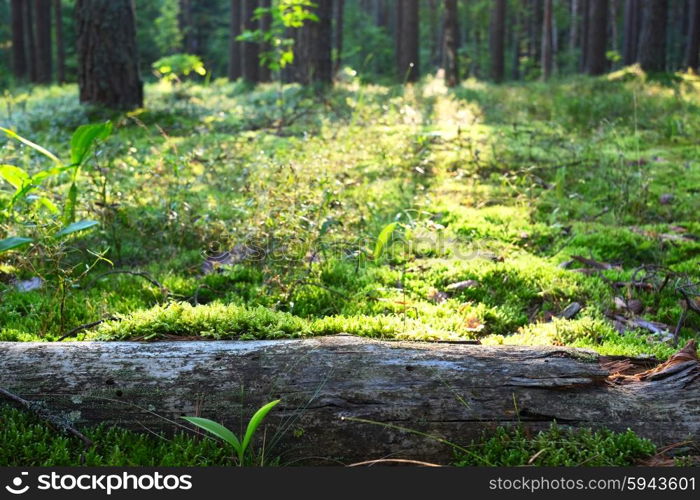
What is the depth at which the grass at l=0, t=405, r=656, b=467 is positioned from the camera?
254 centimetres

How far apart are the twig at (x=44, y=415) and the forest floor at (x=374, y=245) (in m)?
0.60

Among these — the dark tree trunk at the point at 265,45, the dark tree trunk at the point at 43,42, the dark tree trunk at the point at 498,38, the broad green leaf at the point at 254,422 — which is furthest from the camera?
the dark tree trunk at the point at 498,38

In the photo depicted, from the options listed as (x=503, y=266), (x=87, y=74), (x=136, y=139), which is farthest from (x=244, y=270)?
(x=87, y=74)

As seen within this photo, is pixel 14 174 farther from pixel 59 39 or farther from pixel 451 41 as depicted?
pixel 59 39

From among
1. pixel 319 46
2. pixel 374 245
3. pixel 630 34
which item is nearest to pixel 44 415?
pixel 374 245

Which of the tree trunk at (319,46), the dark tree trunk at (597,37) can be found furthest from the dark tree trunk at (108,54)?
the dark tree trunk at (597,37)

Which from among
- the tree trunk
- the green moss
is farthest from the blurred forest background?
the green moss

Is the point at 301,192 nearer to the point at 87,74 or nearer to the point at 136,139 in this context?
the point at 136,139

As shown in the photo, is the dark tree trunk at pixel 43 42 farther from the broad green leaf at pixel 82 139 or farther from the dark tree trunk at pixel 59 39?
the broad green leaf at pixel 82 139

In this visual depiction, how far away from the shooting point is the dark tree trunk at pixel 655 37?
17.5 meters

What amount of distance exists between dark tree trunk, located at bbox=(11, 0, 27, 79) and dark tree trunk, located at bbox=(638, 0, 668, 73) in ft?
70.1

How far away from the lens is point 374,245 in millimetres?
5219

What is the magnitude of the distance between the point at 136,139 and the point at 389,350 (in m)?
7.09

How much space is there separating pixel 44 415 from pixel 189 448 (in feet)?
2.14
